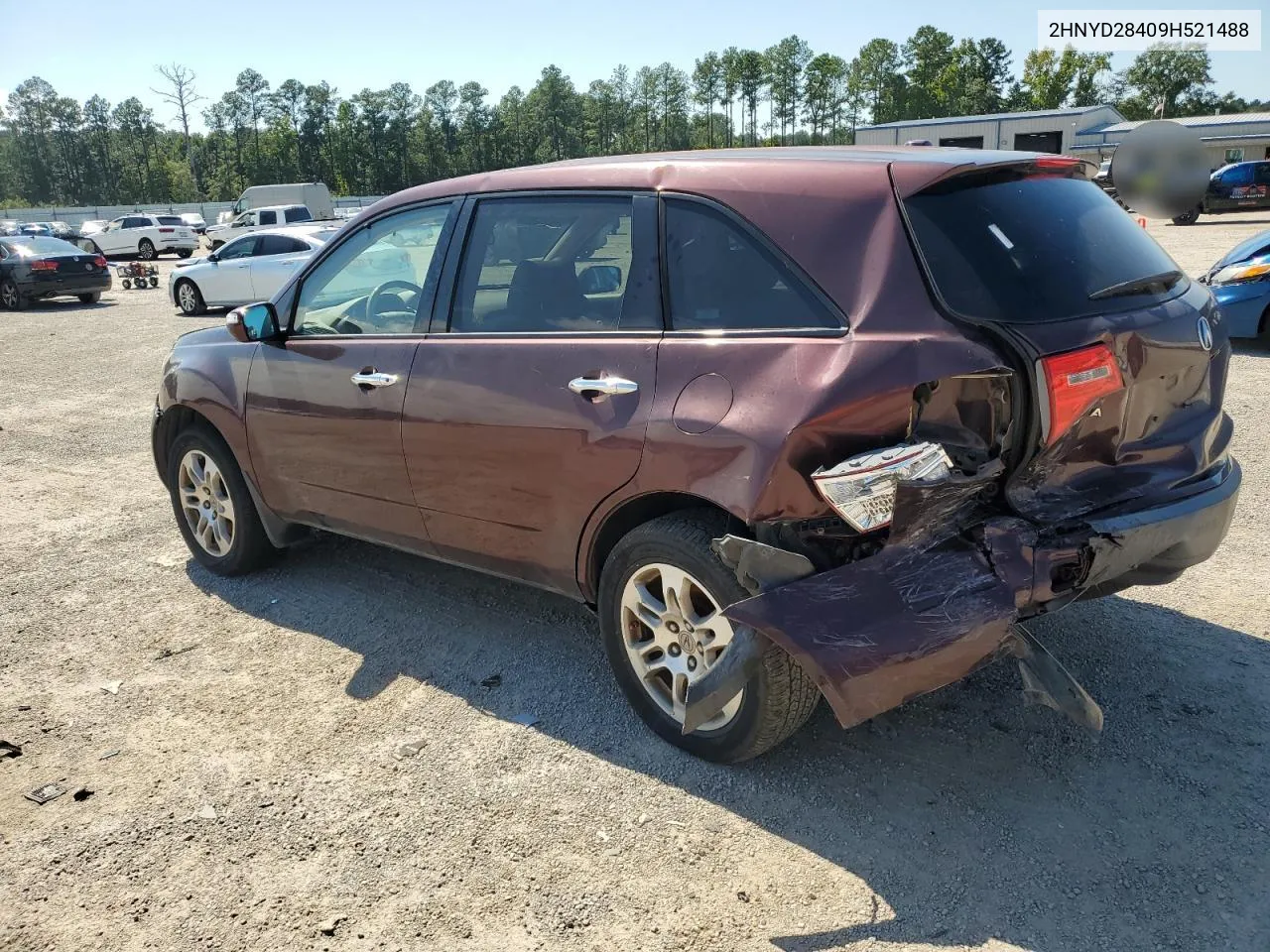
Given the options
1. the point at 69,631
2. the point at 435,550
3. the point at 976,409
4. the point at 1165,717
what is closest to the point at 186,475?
the point at 69,631

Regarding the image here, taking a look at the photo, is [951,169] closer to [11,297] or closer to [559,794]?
[559,794]

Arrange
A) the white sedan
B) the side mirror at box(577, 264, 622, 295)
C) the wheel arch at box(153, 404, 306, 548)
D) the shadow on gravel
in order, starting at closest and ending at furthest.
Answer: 1. the shadow on gravel
2. the side mirror at box(577, 264, 622, 295)
3. the wheel arch at box(153, 404, 306, 548)
4. the white sedan

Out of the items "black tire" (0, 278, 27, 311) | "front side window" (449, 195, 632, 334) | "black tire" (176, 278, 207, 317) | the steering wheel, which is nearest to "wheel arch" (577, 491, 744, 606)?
"front side window" (449, 195, 632, 334)

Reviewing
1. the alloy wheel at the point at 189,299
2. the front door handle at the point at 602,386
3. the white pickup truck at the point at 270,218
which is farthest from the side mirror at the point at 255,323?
the white pickup truck at the point at 270,218

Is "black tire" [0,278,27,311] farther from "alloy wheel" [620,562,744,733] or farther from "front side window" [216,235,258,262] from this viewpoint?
"alloy wheel" [620,562,744,733]

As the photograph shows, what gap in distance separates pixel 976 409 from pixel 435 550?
7.46ft

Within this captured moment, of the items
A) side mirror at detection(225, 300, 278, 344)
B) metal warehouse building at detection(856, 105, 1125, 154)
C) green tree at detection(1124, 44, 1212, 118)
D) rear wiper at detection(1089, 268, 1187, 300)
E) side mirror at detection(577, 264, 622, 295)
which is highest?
green tree at detection(1124, 44, 1212, 118)

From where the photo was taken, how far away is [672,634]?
10.7 feet

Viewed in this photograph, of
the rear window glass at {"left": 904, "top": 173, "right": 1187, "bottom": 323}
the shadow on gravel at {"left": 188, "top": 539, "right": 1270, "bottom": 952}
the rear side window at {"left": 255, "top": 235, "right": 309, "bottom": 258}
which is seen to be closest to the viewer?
the shadow on gravel at {"left": 188, "top": 539, "right": 1270, "bottom": 952}

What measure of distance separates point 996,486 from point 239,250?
18743mm

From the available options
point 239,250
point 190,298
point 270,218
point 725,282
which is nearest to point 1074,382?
point 725,282

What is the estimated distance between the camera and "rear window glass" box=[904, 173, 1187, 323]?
2805mm

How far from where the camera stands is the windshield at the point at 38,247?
21359 mm

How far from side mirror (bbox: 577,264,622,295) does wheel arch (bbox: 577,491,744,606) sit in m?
0.75
